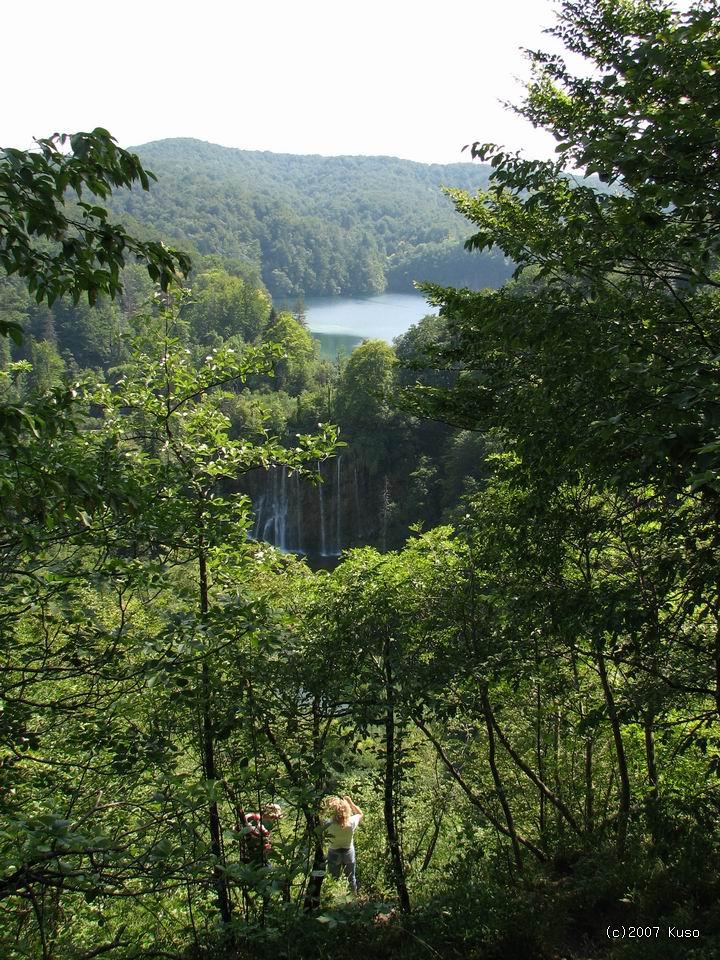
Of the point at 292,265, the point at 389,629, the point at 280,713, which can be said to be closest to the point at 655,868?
the point at 389,629

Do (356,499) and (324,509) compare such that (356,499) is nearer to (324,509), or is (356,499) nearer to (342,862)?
(324,509)

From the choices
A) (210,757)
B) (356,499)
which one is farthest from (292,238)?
(210,757)

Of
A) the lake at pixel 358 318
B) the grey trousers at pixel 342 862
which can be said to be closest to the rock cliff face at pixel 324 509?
the grey trousers at pixel 342 862

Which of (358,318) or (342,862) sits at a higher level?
(358,318)

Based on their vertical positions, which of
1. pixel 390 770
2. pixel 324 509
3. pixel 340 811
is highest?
pixel 390 770

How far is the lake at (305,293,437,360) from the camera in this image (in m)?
90.6

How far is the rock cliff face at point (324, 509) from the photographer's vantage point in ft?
132

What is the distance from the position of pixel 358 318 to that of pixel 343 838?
11128 cm

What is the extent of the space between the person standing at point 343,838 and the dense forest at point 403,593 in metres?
0.30

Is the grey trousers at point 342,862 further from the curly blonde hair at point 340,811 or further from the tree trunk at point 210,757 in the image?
the tree trunk at point 210,757

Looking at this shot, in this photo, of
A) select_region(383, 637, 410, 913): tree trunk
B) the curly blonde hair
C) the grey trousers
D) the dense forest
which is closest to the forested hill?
the dense forest

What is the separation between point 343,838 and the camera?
6.62 metres

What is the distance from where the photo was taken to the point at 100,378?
17.9 ft

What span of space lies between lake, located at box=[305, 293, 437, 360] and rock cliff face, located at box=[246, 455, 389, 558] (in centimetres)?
3807
